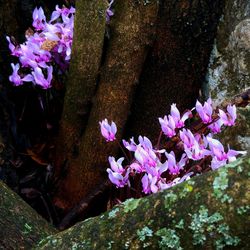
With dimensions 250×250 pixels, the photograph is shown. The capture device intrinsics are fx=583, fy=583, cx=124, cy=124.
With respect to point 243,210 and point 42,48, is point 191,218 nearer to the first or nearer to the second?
point 243,210

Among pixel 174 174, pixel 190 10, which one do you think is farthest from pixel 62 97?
pixel 174 174

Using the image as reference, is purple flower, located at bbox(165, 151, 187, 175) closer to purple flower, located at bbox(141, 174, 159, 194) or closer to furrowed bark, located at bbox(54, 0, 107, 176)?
purple flower, located at bbox(141, 174, 159, 194)

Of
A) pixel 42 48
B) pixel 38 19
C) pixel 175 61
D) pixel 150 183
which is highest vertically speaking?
pixel 38 19

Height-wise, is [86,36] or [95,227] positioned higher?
[86,36]

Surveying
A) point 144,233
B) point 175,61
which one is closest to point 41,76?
point 175,61

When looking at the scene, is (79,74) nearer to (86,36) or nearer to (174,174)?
(86,36)

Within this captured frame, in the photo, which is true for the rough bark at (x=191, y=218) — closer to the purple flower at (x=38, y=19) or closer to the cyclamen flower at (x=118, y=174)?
the cyclamen flower at (x=118, y=174)

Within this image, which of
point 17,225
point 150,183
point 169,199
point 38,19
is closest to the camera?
point 169,199
